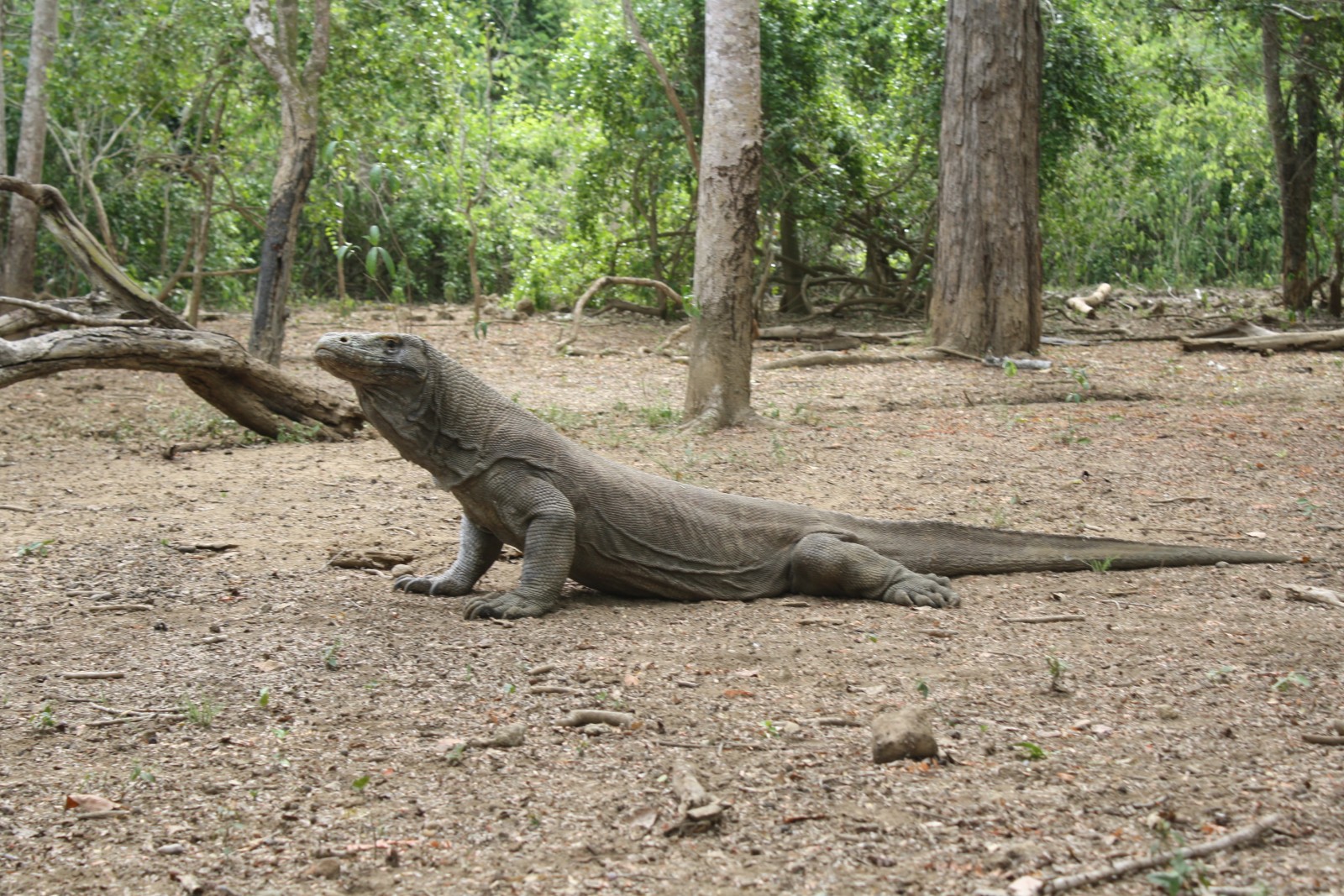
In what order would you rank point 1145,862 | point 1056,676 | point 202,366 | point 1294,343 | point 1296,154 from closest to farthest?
point 1145,862, point 1056,676, point 202,366, point 1294,343, point 1296,154

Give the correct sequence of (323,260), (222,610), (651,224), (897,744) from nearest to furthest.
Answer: (897,744), (222,610), (651,224), (323,260)

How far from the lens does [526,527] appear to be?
476 centimetres

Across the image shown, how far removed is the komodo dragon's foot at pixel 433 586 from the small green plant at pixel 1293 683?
294 centimetres

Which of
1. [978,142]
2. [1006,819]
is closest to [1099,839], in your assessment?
[1006,819]

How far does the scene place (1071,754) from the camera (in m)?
3.08

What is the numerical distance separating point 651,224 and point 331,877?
42.7 ft

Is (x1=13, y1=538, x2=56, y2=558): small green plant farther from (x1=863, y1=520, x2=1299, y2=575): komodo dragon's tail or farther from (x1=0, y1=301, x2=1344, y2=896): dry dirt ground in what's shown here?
(x1=863, y1=520, x2=1299, y2=575): komodo dragon's tail

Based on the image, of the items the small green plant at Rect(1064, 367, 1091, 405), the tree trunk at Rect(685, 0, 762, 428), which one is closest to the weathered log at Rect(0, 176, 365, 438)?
Answer: the tree trunk at Rect(685, 0, 762, 428)

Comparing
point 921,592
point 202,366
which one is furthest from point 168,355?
point 921,592

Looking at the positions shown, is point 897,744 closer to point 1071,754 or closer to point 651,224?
point 1071,754

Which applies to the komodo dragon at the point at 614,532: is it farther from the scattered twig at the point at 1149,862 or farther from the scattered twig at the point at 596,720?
the scattered twig at the point at 1149,862

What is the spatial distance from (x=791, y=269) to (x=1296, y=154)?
20.8 ft

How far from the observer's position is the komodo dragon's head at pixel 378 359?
15.0 ft

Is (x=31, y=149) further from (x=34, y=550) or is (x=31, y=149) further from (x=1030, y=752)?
(x=1030, y=752)
